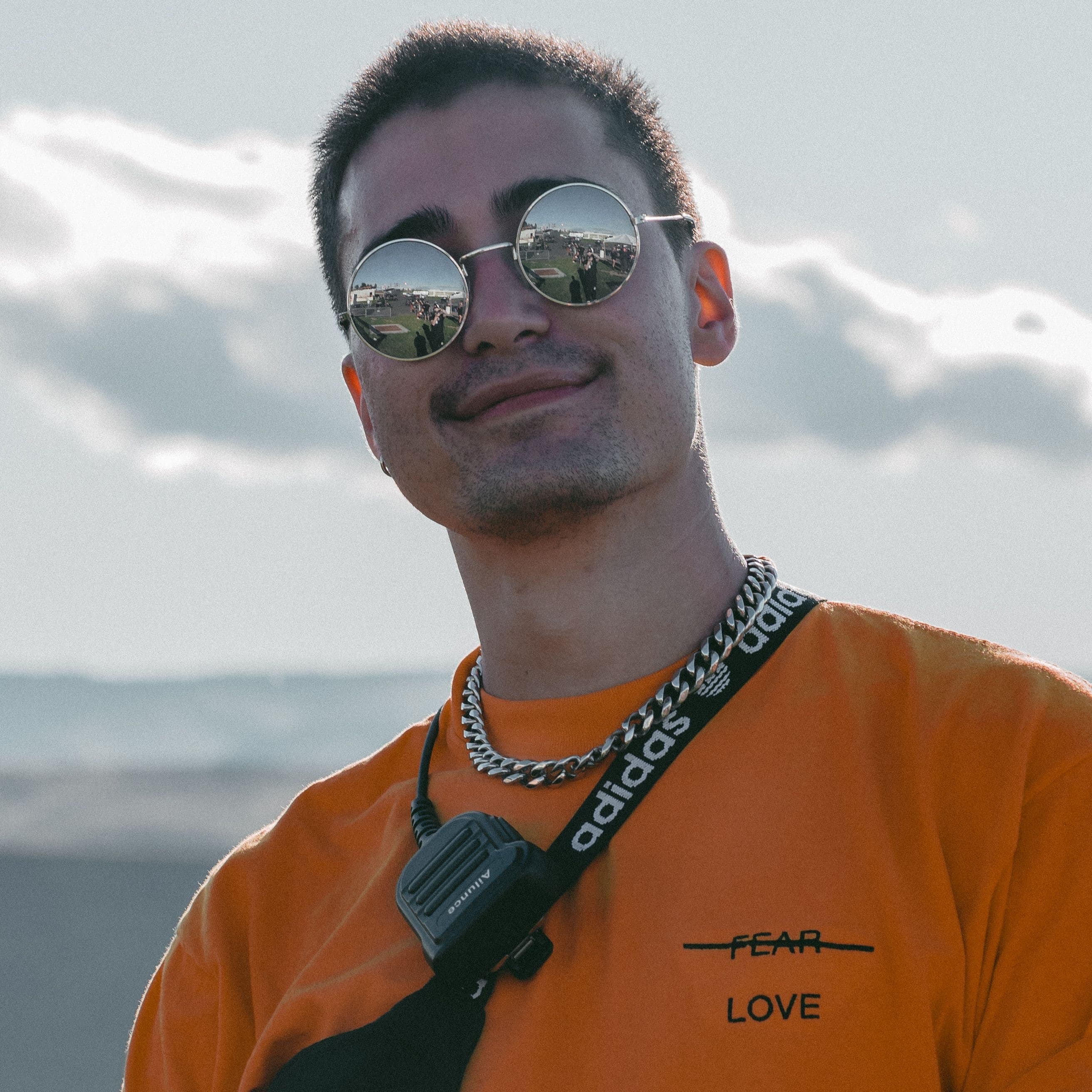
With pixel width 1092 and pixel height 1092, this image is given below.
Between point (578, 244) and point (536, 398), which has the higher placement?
point (578, 244)

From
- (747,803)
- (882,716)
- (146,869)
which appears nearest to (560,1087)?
(747,803)

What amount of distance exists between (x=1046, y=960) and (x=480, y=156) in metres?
1.81

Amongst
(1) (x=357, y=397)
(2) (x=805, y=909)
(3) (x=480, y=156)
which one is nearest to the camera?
(2) (x=805, y=909)

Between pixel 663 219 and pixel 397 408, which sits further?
pixel 663 219

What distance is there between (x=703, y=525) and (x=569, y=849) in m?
0.76

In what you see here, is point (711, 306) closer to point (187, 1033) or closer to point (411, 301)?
point (411, 301)

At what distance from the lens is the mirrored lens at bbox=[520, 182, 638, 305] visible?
8.18 ft

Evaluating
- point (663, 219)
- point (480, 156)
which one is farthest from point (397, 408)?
point (663, 219)

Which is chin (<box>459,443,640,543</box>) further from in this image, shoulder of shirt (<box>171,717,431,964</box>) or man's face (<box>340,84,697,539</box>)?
shoulder of shirt (<box>171,717,431,964</box>)

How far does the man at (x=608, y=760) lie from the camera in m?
1.85

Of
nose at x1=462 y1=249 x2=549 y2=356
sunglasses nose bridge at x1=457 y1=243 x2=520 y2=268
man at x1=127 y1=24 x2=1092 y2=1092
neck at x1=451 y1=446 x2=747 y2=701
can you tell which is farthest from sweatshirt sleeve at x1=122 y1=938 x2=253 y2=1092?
sunglasses nose bridge at x1=457 y1=243 x2=520 y2=268

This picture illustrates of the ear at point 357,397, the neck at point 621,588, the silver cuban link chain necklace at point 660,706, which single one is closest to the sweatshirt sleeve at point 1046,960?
the silver cuban link chain necklace at point 660,706

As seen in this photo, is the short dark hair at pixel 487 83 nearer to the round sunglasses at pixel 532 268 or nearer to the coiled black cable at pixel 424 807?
the round sunglasses at pixel 532 268

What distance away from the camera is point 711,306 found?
2930 mm
